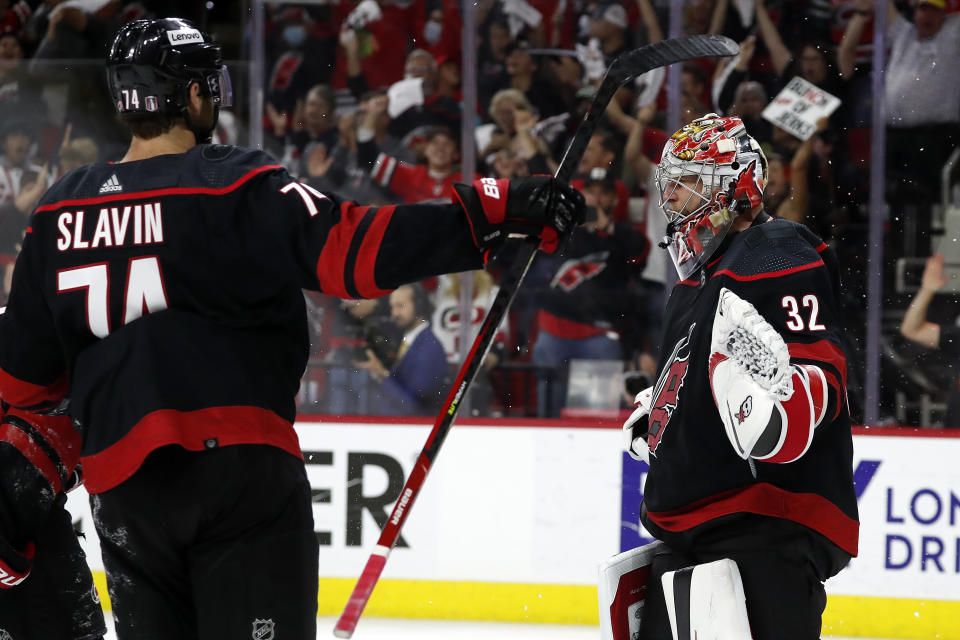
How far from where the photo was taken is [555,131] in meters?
4.45

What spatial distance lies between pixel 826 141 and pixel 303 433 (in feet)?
6.89

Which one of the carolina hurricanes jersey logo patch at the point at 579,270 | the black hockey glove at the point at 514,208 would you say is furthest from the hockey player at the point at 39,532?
the carolina hurricanes jersey logo patch at the point at 579,270

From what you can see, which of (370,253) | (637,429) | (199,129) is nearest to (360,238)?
(370,253)

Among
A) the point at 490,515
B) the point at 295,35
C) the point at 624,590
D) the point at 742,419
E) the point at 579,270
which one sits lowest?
the point at 490,515

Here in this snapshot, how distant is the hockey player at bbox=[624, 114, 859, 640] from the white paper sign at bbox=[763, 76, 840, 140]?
2.26 m

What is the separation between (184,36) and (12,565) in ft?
3.12

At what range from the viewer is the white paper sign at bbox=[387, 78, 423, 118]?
4.49 m

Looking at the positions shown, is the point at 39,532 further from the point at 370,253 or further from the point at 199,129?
the point at 370,253

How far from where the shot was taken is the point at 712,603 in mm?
1825

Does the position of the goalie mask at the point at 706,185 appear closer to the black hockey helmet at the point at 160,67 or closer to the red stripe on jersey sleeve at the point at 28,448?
the black hockey helmet at the point at 160,67

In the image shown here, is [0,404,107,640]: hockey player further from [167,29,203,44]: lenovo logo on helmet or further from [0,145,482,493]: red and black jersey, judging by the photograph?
[167,29,203,44]: lenovo logo on helmet

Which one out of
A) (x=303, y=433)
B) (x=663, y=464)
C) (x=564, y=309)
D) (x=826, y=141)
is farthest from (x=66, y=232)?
(x=826, y=141)

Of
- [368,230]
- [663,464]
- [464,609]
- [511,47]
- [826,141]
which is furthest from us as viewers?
[511,47]

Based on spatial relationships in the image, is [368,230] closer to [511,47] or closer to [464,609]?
[464,609]
